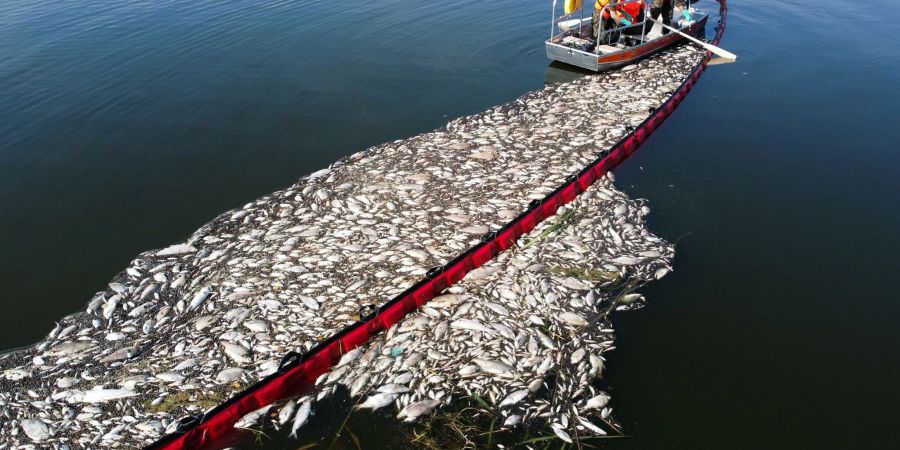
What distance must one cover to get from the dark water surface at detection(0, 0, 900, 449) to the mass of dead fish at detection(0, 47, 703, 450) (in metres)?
0.67

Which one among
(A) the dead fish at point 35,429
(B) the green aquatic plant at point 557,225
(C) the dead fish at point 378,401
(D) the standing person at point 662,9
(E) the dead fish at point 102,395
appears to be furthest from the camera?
(D) the standing person at point 662,9

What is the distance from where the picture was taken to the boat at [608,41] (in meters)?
17.5

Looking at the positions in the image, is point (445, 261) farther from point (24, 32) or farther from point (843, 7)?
point (843, 7)

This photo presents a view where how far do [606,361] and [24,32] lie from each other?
947 inches

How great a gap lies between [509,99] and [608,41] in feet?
13.8

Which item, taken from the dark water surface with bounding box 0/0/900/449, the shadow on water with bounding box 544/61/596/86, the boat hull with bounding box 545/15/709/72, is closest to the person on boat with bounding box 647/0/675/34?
the boat hull with bounding box 545/15/709/72

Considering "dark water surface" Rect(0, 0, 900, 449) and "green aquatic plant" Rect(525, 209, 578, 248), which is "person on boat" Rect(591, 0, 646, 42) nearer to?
"dark water surface" Rect(0, 0, 900, 449)

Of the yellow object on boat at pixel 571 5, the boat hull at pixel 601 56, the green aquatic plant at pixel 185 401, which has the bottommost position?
the green aquatic plant at pixel 185 401

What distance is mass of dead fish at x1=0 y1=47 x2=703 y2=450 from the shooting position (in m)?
7.57

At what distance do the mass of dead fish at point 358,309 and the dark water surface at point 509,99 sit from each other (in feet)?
2.20

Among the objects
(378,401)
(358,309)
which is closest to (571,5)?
(358,309)

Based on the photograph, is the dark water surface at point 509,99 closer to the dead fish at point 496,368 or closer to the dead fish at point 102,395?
the dead fish at point 496,368

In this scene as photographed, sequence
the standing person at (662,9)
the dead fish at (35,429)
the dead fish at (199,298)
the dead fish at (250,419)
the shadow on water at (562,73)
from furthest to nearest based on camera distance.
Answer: the standing person at (662,9)
the shadow on water at (562,73)
the dead fish at (199,298)
the dead fish at (250,419)
the dead fish at (35,429)

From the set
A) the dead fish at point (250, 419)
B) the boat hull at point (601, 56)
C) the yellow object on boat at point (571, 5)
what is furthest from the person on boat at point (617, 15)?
the dead fish at point (250, 419)
